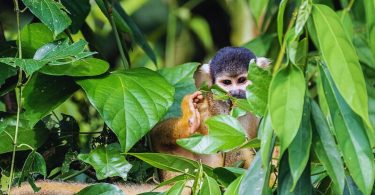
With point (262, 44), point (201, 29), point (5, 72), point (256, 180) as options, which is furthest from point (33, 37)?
point (201, 29)

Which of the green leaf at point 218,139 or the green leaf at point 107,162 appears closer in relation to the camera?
the green leaf at point 218,139

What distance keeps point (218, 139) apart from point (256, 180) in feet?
0.66

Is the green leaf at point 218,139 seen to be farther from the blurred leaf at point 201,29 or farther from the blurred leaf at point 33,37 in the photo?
the blurred leaf at point 201,29

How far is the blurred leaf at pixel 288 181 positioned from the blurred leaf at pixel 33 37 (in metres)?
1.14

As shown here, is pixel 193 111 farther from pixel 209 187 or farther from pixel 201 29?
pixel 201 29

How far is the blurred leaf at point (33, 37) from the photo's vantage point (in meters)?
2.57

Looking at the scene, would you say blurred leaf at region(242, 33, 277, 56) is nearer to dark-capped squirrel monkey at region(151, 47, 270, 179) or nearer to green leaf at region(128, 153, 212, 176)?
dark-capped squirrel monkey at region(151, 47, 270, 179)

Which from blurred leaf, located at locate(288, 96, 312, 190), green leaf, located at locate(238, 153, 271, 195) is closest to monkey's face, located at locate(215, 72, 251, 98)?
green leaf, located at locate(238, 153, 271, 195)

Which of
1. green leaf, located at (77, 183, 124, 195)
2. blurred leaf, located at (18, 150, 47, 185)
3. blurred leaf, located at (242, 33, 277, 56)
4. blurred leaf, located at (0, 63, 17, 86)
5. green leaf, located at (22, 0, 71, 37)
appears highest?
green leaf, located at (22, 0, 71, 37)

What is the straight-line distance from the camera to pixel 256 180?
5.85ft

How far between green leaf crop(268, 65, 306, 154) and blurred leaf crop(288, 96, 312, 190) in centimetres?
7

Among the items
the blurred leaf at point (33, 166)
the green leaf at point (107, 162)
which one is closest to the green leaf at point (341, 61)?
the green leaf at point (107, 162)

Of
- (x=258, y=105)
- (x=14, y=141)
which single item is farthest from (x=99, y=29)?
(x=258, y=105)

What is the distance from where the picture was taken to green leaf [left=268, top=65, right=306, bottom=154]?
1558mm
